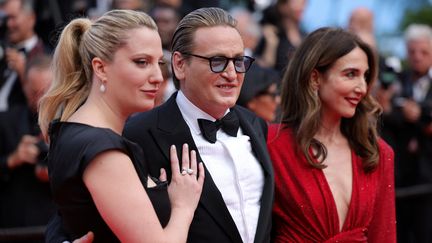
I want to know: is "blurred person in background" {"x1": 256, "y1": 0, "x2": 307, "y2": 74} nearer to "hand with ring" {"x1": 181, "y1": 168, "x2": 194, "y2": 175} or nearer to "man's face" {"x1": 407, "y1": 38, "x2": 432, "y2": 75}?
"man's face" {"x1": 407, "y1": 38, "x2": 432, "y2": 75}

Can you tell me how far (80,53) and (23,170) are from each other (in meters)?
2.81

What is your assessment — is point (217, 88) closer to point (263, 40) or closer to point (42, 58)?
point (42, 58)

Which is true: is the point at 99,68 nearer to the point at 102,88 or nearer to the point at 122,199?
the point at 102,88

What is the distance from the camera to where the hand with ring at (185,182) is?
3.79 m

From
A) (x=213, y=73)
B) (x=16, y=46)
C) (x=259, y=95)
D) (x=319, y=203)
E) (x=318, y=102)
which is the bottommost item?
(x=16, y=46)

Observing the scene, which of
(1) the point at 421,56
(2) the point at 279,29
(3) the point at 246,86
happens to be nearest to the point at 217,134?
(3) the point at 246,86

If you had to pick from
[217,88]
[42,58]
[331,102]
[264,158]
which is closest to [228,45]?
[217,88]

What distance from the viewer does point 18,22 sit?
7406 mm

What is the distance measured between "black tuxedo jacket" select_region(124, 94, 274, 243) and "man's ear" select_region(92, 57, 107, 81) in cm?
49

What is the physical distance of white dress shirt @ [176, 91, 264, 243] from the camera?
4137 mm

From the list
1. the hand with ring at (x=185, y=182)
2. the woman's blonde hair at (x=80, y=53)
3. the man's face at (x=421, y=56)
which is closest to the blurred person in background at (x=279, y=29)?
the man's face at (x=421, y=56)

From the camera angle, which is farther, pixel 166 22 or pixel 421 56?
pixel 421 56

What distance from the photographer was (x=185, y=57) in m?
4.17

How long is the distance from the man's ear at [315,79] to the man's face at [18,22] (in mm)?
3377
